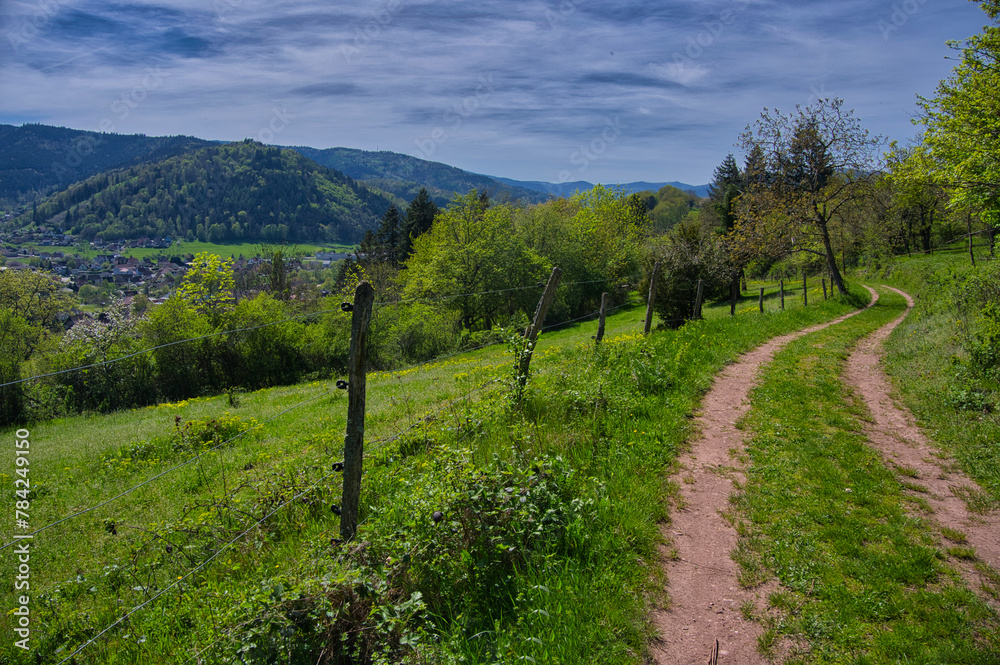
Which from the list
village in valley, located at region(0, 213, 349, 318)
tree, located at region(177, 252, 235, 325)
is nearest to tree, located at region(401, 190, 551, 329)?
tree, located at region(177, 252, 235, 325)

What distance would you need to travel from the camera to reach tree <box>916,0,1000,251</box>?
45.8 ft

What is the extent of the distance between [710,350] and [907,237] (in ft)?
149

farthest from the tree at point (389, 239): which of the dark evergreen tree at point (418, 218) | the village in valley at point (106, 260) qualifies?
the village in valley at point (106, 260)

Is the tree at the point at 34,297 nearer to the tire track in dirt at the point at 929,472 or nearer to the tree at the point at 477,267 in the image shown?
the tree at the point at 477,267

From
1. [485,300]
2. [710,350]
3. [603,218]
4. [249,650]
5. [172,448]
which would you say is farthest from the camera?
[603,218]

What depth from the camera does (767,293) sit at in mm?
41094

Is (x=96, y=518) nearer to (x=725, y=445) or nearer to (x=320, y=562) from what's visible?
(x=320, y=562)

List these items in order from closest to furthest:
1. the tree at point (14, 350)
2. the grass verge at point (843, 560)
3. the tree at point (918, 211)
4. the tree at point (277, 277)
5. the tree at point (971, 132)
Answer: the grass verge at point (843, 560)
the tree at point (971, 132)
the tree at point (14, 350)
the tree at point (918, 211)
the tree at point (277, 277)

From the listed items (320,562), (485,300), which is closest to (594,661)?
(320,562)

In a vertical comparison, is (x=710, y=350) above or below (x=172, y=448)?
above

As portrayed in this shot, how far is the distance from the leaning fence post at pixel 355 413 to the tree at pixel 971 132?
17046mm

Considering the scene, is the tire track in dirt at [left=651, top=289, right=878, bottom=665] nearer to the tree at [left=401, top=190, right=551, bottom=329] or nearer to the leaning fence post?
the leaning fence post

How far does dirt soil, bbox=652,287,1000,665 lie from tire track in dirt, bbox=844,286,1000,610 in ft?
0.04

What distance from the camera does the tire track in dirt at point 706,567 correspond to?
154 inches
